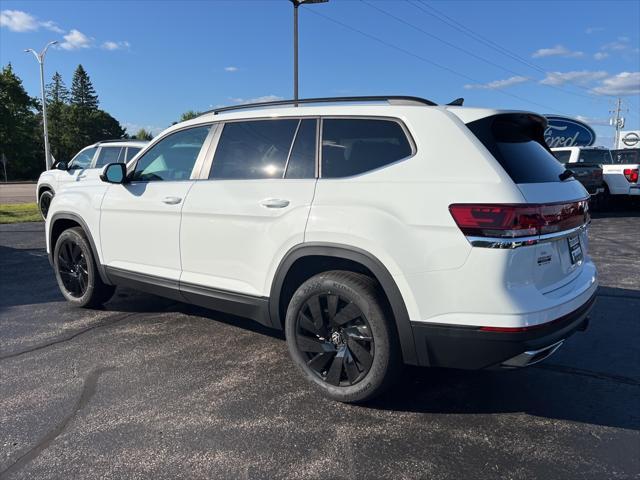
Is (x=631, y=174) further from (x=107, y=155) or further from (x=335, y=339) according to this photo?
(x=335, y=339)

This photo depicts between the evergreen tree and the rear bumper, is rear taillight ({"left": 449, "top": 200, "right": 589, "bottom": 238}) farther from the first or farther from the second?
the evergreen tree

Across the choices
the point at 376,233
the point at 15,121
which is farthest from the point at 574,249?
the point at 15,121

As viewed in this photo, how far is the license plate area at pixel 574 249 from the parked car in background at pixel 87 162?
9.03 metres

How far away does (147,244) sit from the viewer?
435 centimetres

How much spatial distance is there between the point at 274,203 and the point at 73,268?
9.72ft

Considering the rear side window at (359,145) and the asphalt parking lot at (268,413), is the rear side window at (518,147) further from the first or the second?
the asphalt parking lot at (268,413)

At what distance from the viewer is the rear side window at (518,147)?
286 centimetres

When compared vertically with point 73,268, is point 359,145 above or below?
above

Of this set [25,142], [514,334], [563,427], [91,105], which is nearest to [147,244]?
[514,334]

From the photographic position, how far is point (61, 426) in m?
3.00

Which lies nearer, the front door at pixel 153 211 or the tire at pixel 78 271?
the front door at pixel 153 211

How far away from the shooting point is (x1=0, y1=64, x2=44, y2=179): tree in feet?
133

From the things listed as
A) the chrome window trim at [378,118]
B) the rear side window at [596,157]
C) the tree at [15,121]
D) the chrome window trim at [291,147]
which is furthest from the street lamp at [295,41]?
the tree at [15,121]

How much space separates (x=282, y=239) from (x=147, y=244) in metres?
1.57
